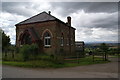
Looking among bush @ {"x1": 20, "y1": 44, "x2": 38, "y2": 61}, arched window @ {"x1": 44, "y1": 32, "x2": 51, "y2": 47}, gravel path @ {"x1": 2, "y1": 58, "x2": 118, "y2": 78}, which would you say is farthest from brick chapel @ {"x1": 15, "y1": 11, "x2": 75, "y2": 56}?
gravel path @ {"x1": 2, "y1": 58, "x2": 118, "y2": 78}

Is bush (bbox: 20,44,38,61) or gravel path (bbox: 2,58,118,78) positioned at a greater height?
bush (bbox: 20,44,38,61)

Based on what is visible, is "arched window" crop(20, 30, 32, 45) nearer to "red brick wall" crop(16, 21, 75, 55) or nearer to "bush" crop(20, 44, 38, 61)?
"red brick wall" crop(16, 21, 75, 55)

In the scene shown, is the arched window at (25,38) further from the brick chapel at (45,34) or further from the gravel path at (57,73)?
the gravel path at (57,73)

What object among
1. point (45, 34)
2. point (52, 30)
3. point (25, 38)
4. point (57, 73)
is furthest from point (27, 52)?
point (25, 38)

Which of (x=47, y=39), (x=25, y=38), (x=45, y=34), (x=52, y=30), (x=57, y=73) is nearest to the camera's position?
(x=57, y=73)

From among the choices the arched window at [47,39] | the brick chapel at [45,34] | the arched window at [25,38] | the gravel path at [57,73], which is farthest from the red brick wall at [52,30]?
the gravel path at [57,73]

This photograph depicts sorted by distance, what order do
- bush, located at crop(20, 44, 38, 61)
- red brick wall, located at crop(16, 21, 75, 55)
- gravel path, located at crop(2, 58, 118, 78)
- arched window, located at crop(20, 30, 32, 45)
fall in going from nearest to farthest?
1. gravel path, located at crop(2, 58, 118, 78)
2. bush, located at crop(20, 44, 38, 61)
3. red brick wall, located at crop(16, 21, 75, 55)
4. arched window, located at crop(20, 30, 32, 45)

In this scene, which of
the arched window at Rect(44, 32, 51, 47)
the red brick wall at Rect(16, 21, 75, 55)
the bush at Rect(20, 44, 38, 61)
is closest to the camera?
the bush at Rect(20, 44, 38, 61)

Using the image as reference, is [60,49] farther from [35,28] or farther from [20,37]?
[20,37]

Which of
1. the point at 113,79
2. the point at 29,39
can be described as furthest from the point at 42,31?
the point at 113,79

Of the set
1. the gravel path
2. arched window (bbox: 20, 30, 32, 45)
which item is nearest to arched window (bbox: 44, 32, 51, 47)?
arched window (bbox: 20, 30, 32, 45)

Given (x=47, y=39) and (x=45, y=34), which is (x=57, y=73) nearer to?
(x=47, y=39)

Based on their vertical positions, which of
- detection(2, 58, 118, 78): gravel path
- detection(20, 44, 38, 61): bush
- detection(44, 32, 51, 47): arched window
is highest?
detection(44, 32, 51, 47): arched window

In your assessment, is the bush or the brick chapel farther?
the brick chapel
